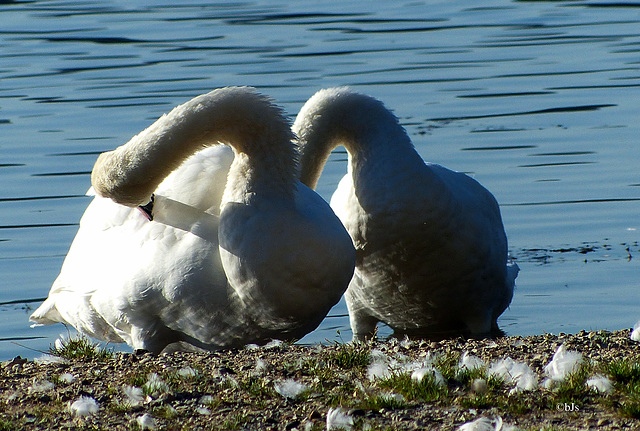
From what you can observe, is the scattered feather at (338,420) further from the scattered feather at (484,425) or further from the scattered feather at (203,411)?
the scattered feather at (203,411)

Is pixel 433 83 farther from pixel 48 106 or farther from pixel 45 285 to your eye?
pixel 45 285

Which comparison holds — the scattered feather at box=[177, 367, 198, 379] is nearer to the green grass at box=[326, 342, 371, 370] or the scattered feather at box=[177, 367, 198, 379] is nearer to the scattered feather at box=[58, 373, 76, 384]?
the scattered feather at box=[58, 373, 76, 384]

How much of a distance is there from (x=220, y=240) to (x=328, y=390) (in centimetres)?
155

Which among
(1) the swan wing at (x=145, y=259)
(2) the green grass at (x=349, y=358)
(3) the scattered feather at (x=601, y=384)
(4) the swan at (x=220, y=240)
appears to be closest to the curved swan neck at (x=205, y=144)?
(4) the swan at (x=220, y=240)

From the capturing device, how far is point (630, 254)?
994 cm

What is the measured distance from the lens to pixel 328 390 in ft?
17.7

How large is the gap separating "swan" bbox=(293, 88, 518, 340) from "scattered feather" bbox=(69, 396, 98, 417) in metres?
2.51

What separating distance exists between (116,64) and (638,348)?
1593 cm

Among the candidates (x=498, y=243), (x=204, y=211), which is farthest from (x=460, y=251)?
(x=204, y=211)

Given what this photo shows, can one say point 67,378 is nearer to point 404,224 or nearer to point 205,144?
point 205,144

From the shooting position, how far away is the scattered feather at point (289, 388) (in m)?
5.35

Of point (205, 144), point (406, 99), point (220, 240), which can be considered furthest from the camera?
point (406, 99)

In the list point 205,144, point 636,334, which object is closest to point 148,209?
point 205,144

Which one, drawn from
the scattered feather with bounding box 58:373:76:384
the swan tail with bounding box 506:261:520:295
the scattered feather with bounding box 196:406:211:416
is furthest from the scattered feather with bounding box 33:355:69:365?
the swan tail with bounding box 506:261:520:295
